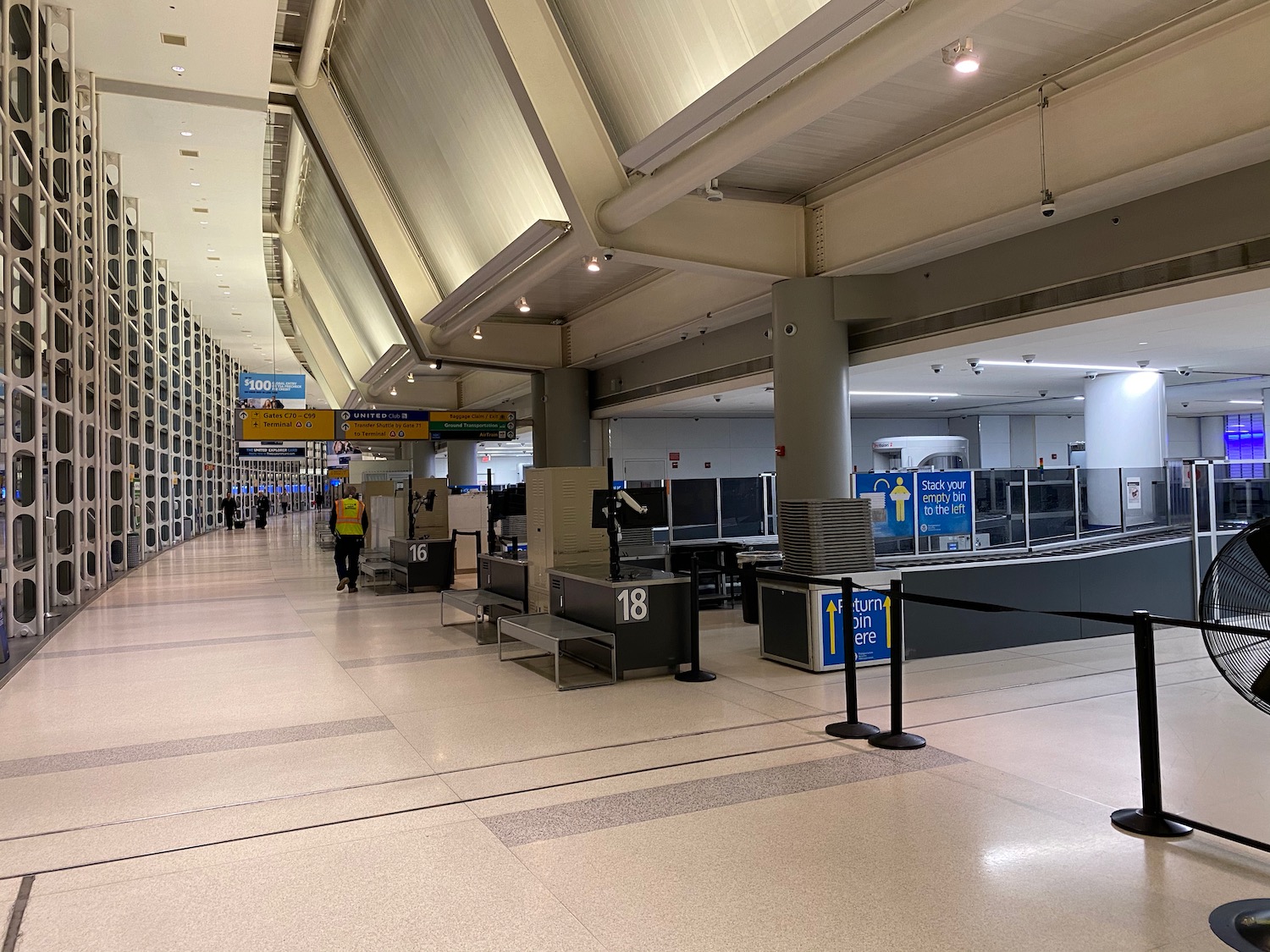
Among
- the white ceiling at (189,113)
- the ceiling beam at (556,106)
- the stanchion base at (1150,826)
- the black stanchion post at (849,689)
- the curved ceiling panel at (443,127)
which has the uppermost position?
the white ceiling at (189,113)

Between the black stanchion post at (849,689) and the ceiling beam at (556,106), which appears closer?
the black stanchion post at (849,689)

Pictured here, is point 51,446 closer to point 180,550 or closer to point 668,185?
point 668,185

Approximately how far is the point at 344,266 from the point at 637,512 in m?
18.0

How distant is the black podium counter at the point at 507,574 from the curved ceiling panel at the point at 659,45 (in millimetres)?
4683

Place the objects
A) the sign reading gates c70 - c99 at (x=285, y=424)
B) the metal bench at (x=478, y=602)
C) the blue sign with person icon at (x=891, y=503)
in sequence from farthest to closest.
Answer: the sign reading gates c70 - c99 at (x=285, y=424) < the metal bench at (x=478, y=602) < the blue sign with person icon at (x=891, y=503)

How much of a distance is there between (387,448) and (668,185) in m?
40.7

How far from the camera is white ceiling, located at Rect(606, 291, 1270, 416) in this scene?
1053 centimetres

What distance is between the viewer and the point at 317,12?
13.1m

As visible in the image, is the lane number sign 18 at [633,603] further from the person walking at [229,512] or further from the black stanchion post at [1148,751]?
the person walking at [229,512]

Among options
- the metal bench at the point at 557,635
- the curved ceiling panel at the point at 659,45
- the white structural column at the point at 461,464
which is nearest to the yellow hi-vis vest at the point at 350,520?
the metal bench at the point at 557,635

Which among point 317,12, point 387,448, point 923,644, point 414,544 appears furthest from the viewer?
point 387,448

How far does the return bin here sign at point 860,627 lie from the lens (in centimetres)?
780

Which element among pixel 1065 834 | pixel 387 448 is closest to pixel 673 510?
pixel 1065 834

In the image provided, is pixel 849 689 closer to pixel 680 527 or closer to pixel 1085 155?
pixel 1085 155
